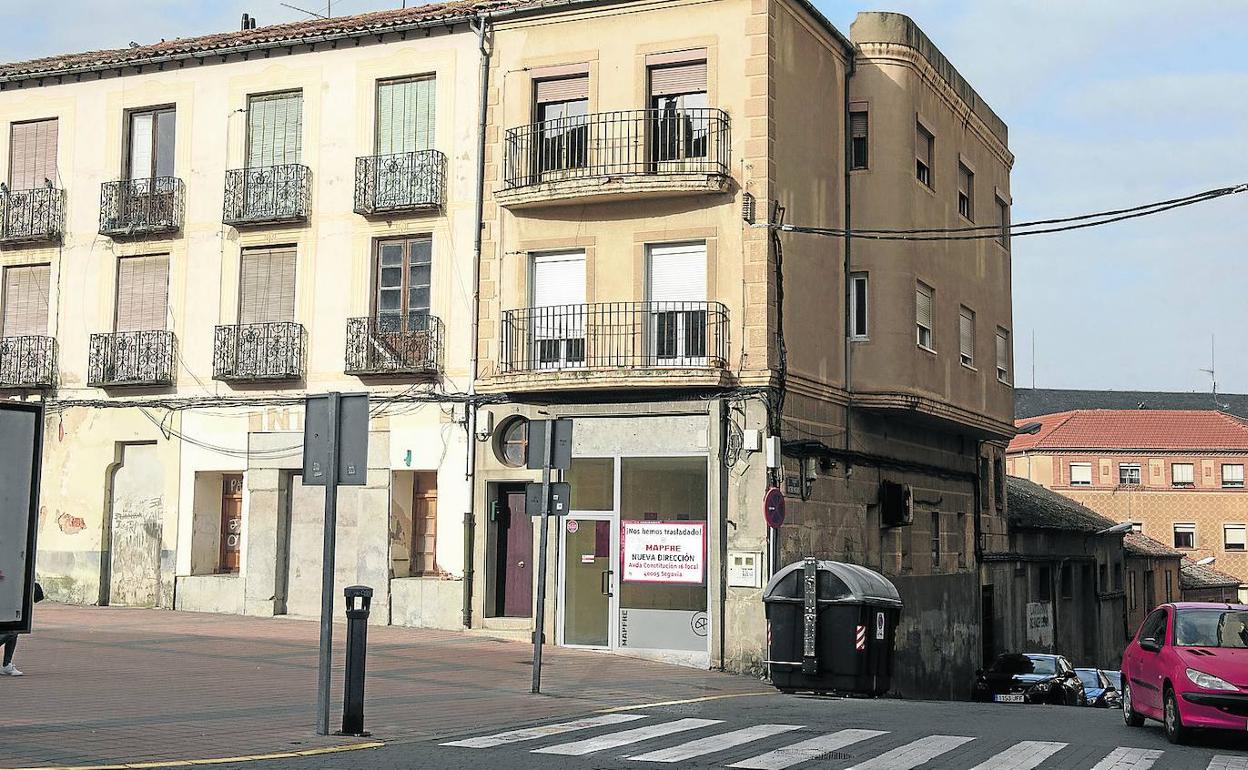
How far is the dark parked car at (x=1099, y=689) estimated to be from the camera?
2866 centimetres

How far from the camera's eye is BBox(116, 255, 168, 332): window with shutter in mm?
27094

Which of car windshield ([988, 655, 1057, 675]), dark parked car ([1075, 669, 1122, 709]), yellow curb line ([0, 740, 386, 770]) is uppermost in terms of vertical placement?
yellow curb line ([0, 740, 386, 770])

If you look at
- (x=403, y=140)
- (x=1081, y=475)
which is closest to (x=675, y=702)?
(x=403, y=140)

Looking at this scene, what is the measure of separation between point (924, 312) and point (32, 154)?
1718 cm

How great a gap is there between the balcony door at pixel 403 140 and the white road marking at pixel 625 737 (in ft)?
43.4

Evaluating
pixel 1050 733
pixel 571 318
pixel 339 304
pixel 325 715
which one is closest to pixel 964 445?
pixel 571 318

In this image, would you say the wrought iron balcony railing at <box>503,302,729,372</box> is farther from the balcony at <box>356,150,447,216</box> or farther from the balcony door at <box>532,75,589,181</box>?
the balcony at <box>356,150,447,216</box>

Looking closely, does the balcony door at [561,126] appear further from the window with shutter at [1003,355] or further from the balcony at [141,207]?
the window with shutter at [1003,355]

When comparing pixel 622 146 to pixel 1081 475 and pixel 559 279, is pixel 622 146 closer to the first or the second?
pixel 559 279

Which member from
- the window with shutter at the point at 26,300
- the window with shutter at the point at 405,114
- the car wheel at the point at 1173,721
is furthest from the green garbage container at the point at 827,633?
the window with shutter at the point at 26,300

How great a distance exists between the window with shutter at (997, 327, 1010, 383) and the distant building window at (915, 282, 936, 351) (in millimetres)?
5543

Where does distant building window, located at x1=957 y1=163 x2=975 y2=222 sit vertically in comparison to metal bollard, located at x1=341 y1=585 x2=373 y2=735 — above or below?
above

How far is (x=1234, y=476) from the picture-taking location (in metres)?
80.5

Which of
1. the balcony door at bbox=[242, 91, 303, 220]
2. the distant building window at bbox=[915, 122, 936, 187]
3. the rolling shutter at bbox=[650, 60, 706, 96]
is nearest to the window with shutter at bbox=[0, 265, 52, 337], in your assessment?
the balcony door at bbox=[242, 91, 303, 220]
